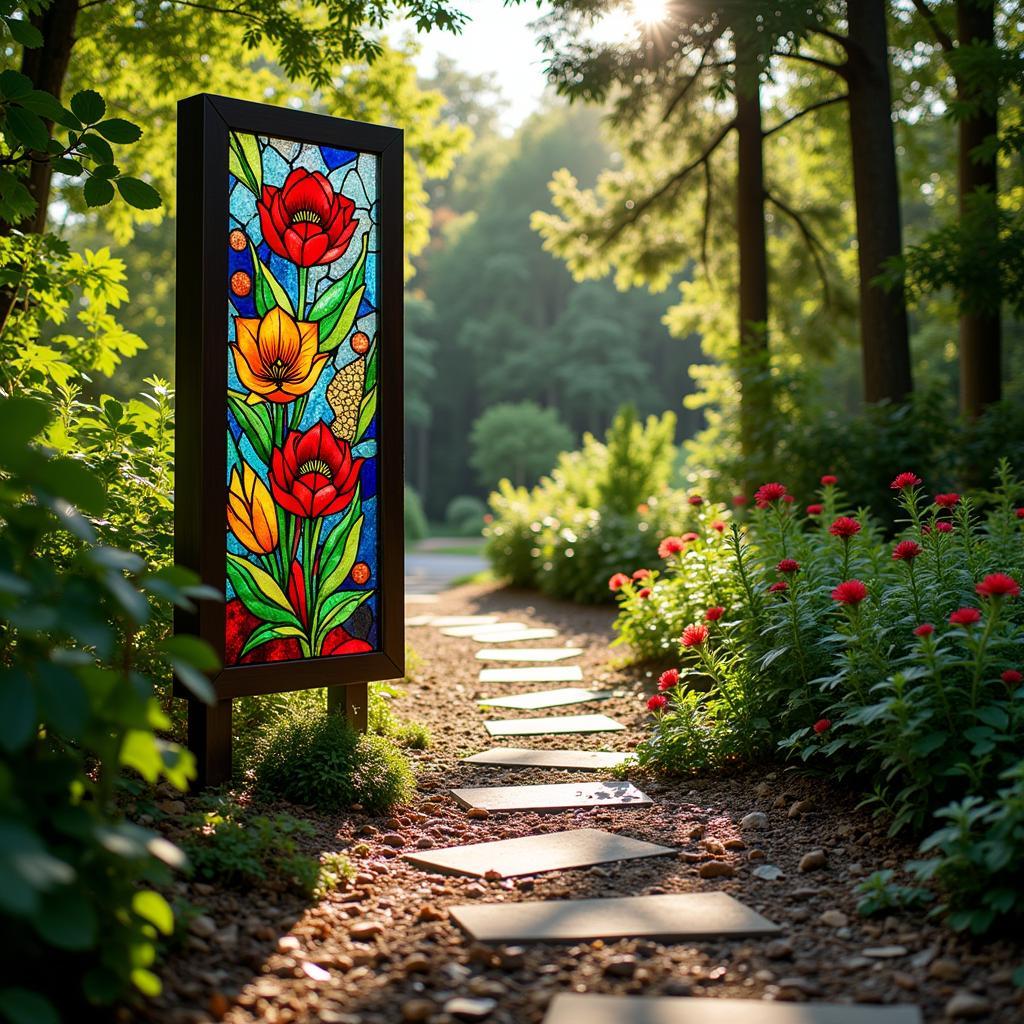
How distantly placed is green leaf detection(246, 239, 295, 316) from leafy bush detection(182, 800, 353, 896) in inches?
60.1

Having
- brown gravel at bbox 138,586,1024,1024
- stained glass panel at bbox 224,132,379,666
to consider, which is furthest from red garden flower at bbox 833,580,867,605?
stained glass panel at bbox 224,132,379,666

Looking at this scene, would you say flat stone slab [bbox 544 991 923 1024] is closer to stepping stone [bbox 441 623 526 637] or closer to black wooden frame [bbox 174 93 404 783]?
black wooden frame [bbox 174 93 404 783]

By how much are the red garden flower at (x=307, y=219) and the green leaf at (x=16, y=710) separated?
2.10m

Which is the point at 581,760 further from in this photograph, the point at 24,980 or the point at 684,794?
the point at 24,980

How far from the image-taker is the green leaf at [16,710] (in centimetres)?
135

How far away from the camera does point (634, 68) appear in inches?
251

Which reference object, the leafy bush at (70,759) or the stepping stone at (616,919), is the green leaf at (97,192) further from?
the stepping stone at (616,919)

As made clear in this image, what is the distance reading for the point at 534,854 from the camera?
2721 mm

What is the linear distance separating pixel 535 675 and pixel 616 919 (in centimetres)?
313

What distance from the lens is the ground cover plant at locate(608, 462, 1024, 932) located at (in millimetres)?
2250

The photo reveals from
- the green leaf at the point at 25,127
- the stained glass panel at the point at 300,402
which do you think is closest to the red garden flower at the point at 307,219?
the stained glass panel at the point at 300,402

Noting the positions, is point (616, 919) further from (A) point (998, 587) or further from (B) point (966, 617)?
(A) point (998, 587)

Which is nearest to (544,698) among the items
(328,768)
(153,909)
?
(328,768)

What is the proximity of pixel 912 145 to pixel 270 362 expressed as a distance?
8.28 meters
